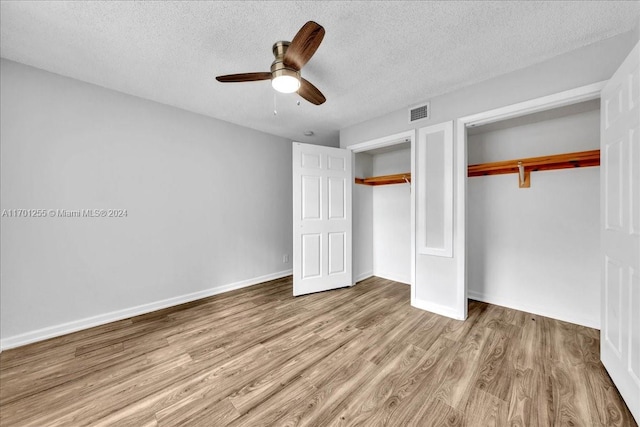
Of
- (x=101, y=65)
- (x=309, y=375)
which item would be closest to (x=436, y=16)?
(x=309, y=375)

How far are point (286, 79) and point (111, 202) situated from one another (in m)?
2.39

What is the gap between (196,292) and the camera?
324 centimetres

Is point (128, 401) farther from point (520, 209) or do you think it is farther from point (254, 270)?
point (520, 209)

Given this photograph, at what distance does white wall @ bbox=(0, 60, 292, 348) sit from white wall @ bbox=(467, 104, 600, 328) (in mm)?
3364

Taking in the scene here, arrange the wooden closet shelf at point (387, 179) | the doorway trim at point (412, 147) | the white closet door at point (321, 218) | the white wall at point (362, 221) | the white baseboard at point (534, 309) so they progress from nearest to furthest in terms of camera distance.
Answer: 1. the white baseboard at point (534, 309)
2. the doorway trim at point (412, 147)
3. the white closet door at point (321, 218)
4. the wooden closet shelf at point (387, 179)
5. the white wall at point (362, 221)

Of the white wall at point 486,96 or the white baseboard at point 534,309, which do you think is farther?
the white baseboard at point 534,309

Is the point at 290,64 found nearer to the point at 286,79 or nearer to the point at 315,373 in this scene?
the point at 286,79

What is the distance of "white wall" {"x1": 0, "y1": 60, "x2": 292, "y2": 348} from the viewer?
2.16 m

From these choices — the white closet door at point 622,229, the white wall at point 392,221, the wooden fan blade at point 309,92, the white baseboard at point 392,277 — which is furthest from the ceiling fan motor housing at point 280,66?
the white baseboard at point 392,277

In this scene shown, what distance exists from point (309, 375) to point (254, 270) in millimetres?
2411

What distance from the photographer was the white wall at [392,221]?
384cm

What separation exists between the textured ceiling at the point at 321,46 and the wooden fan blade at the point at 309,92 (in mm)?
291

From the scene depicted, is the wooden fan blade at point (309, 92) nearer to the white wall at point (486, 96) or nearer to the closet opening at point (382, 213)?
the white wall at point (486, 96)

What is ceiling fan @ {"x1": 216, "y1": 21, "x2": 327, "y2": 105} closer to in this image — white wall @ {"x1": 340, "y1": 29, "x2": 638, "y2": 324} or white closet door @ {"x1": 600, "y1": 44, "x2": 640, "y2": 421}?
white wall @ {"x1": 340, "y1": 29, "x2": 638, "y2": 324}
